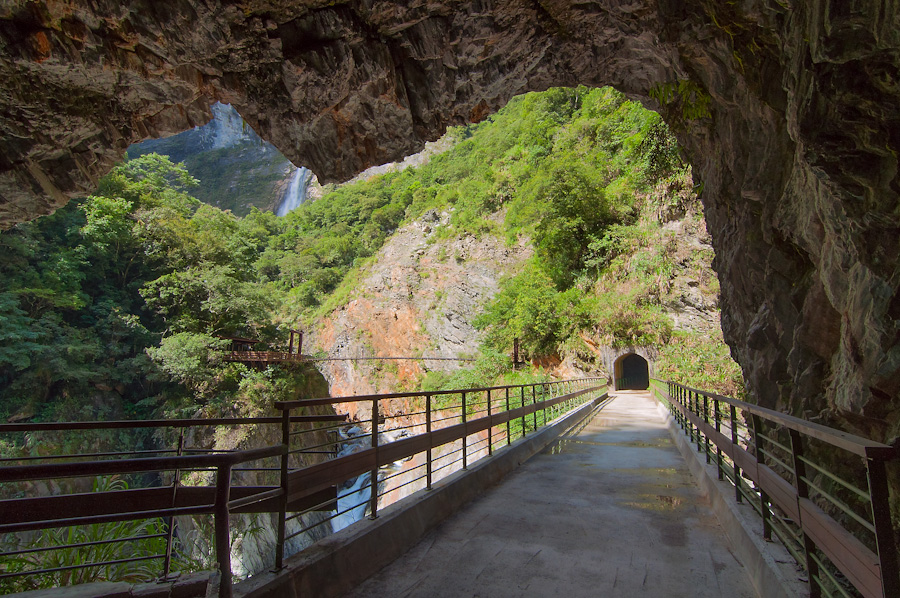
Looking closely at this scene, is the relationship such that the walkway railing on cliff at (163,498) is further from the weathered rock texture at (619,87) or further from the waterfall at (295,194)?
the waterfall at (295,194)

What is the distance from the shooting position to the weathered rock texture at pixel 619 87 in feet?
9.78

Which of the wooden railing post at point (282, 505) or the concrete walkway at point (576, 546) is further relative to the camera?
the concrete walkway at point (576, 546)

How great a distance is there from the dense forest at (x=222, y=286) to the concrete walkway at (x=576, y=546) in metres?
8.14

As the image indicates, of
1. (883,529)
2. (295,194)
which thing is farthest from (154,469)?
(295,194)

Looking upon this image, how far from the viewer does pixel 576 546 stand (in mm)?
4023

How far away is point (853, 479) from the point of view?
3.51 metres

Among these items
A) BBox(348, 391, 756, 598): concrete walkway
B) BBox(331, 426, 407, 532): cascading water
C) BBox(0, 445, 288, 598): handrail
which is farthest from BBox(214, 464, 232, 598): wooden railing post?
BBox(348, 391, 756, 598): concrete walkway

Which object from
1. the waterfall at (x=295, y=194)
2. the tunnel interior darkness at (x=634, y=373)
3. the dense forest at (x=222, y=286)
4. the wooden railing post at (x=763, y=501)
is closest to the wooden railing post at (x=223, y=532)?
the wooden railing post at (x=763, y=501)

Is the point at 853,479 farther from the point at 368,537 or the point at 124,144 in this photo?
the point at 124,144

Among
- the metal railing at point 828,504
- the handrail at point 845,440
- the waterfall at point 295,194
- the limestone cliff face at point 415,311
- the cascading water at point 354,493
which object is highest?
the waterfall at point 295,194

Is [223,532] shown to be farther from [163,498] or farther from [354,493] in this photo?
[354,493]

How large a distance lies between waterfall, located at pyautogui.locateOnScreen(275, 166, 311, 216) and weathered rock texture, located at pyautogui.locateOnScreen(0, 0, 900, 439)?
77.4 meters

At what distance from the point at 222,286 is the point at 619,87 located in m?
21.3

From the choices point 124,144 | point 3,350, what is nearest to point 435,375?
point 3,350
